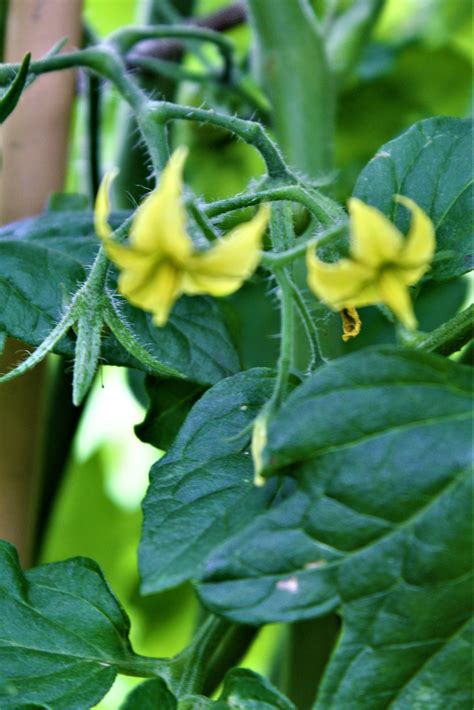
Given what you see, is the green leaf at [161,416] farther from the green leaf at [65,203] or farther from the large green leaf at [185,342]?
the green leaf at [65,203]

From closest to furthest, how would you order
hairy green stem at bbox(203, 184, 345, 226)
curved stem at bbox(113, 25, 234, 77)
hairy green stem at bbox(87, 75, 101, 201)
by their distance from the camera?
hairy green stem at bbox(203, 184, 345, 226) < curved stem at bbox(113, 25, 234, 77) < hairy green stem at bbox(87, 75, 101, 201)

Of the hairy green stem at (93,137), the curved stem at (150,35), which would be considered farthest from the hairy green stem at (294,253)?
the hairy green stem at (93,137)

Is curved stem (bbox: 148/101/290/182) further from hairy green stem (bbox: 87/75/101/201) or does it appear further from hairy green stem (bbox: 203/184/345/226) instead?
hairy green stem (bbox: 87/75/101/201)

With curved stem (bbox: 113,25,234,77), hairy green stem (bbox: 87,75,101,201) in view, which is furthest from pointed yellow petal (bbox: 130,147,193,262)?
hairy green stem (bbox: 87,75,101,201)

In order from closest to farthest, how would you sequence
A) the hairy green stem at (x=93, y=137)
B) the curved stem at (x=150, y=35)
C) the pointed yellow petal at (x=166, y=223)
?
the pointed yellow petal at (x=166, y=223), the curved stem at (x=150, y=35), the hairy green stem at (x=93, y=137)

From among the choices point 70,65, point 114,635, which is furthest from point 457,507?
point 70,65

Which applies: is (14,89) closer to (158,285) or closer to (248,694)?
(158,285)
